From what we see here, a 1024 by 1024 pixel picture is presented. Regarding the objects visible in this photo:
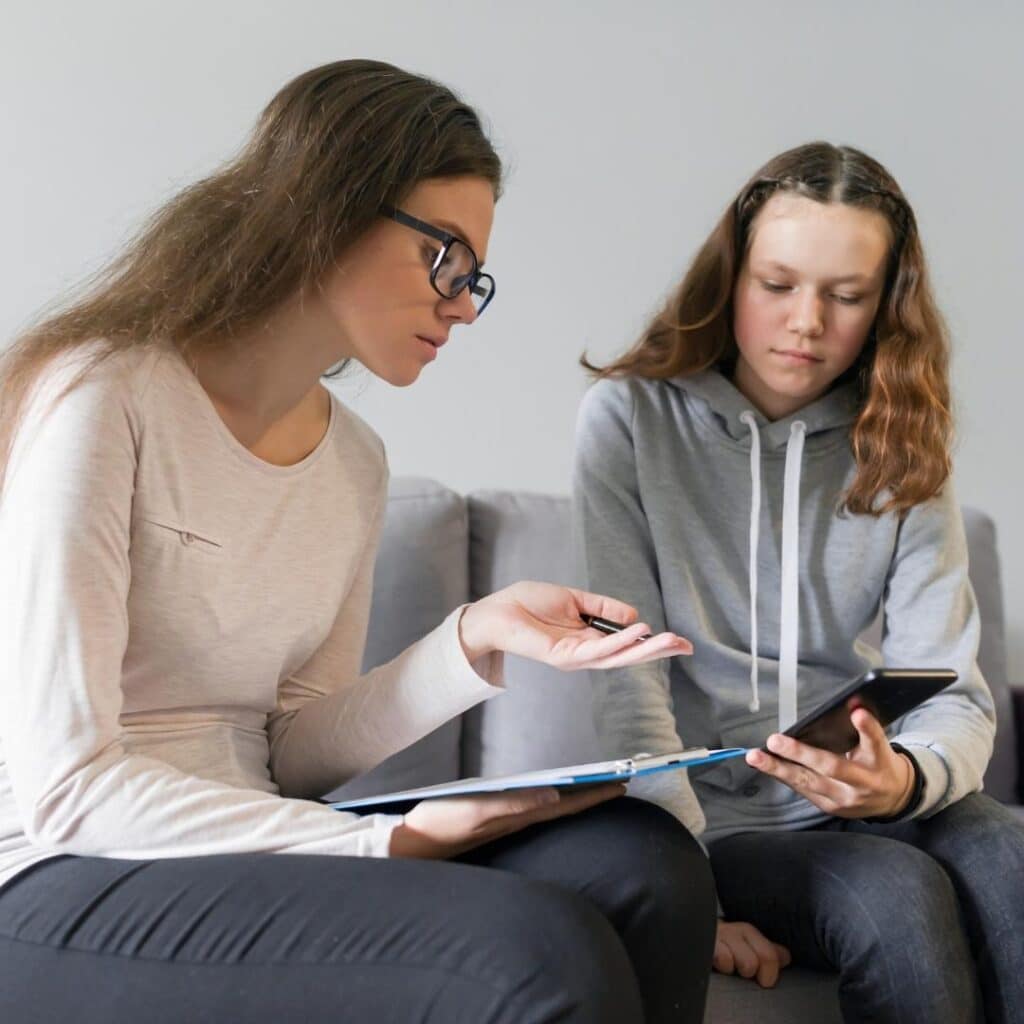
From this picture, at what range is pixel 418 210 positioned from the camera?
130 centimetres

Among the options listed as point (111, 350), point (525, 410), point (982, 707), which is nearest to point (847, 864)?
point (982, 707)

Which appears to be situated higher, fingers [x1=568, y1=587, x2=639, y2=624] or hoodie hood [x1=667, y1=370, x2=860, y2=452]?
hoodie hood [x1=667, y1=370, x2=860, y2=452]

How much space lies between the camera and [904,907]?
1.32 metres

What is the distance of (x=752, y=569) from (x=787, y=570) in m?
0.04

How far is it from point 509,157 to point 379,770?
0.98 metres

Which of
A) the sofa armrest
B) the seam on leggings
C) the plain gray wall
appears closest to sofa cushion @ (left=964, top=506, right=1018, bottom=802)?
the sofa armrest

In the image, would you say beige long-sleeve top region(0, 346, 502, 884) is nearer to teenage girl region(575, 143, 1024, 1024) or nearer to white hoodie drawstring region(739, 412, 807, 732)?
teenage girl region(575, 143, 1024, 1024)

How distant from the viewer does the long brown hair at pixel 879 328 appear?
163 centimetres

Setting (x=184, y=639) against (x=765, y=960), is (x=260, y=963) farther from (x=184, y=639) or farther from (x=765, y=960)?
(x=765, y=960)

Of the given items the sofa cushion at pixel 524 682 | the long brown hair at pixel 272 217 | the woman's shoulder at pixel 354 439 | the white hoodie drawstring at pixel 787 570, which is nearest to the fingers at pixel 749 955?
the white hoodie drawstring at pixel 787 570

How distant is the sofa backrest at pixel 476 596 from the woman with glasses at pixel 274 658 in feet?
1.33

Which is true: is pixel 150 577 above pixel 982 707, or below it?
above

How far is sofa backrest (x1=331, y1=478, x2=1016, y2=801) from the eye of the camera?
1.89 metres

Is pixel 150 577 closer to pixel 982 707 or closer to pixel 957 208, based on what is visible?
pixel 982 707
